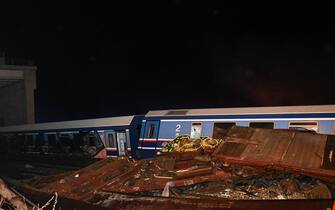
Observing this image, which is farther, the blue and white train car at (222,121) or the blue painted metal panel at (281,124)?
the blue painted metal panel at (281,124)

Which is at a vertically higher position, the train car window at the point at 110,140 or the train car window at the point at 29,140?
the train car window at the point at 110,140

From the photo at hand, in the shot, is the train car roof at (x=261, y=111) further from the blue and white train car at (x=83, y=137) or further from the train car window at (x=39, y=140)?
the train car window at (x=39, y=140)

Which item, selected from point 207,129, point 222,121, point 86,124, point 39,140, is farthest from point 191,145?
point 39,140

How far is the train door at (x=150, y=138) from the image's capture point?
68.7ft

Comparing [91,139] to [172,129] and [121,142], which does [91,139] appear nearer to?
[121,142]

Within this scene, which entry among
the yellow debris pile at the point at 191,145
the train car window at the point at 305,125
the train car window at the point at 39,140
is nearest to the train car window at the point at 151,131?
the train car window at the point at 305,125

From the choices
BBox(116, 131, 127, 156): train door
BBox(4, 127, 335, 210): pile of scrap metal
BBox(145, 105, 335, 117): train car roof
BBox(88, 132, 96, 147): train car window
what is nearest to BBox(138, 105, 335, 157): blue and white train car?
BBox(145, 105, 335, 117): train car roof

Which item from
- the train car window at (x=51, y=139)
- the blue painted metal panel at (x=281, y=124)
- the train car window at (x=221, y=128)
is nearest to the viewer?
the blue painted metal panel at (x=281, y=124)

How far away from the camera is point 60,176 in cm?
1244

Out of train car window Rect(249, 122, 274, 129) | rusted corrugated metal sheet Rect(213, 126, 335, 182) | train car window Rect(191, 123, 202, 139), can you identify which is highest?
rusted corrugated metal sheet Rect(213, 126, 335, 182)

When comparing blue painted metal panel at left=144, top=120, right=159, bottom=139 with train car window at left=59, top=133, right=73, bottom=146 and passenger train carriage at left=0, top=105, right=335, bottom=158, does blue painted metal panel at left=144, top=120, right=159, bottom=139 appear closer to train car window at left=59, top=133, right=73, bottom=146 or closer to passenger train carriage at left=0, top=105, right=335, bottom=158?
passenger train carriage at left=0, top=105, right=335, bottom=158

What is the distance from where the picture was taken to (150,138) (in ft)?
69.5

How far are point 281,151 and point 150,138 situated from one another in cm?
1193

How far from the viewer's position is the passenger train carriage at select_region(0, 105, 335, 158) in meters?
17.0
